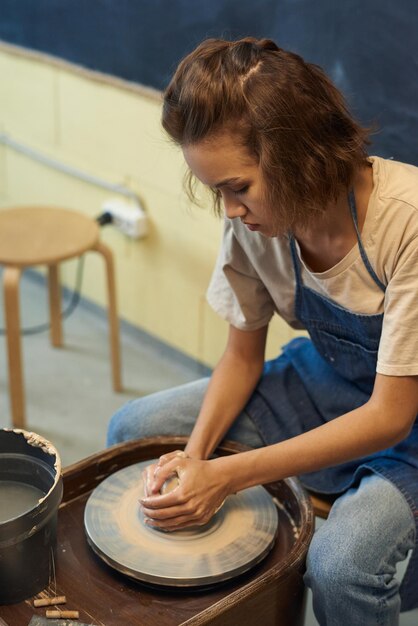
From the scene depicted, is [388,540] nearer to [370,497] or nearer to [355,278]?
[370,497]

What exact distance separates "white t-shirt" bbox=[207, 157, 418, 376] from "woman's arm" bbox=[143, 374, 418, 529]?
0.18 ft

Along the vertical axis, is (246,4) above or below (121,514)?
above

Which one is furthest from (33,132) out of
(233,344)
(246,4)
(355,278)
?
(355,278)

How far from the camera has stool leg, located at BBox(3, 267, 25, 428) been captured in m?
2.18

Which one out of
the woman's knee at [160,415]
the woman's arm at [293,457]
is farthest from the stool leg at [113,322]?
the woman's arm at [293,457]

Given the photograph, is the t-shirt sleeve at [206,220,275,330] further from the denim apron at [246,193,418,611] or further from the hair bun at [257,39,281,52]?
the hair bun at [257,39,281,52]

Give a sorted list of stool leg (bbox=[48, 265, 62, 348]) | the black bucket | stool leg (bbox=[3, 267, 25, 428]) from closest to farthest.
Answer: the black bucket, stool leg (bbox=[3, 267, 25, 428]), stool leg (bbox=[48, 265, 62, 348])

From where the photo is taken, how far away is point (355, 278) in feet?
4.47

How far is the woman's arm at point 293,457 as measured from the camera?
1301 millimetres

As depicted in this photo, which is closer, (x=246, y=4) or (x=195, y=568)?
(x=195, y=568)

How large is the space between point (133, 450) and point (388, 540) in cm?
47

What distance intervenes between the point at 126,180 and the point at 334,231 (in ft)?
4.35

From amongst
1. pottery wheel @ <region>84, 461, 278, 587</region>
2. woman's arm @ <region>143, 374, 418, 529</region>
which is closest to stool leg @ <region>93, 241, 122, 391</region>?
pottery wheel @ <region>84, 461, 278, 587</region>

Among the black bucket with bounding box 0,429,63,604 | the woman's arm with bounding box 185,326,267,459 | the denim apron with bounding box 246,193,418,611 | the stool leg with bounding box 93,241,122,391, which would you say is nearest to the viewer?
the black bucket with bounding box 0,429,63,604
